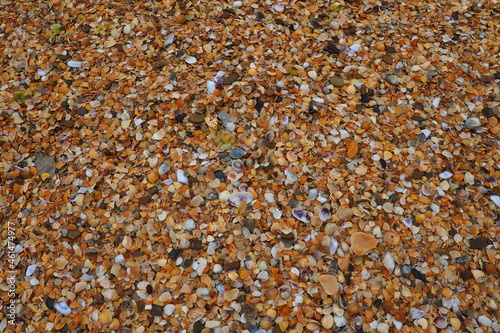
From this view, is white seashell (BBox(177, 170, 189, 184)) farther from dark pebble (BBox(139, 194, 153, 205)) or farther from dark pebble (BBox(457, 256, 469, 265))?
dark pebble (BBox(457, 256, 469, 265))

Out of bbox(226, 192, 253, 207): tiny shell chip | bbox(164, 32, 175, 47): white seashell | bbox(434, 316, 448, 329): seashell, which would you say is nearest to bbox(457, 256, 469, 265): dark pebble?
Answer: bbox(434, 316, 448, 329): seashell

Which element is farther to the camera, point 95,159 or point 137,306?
point 95,159

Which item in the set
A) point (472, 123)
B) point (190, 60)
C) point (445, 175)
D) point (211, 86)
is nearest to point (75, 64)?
point (190, 60)

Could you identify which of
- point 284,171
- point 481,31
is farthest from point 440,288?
point 481,31

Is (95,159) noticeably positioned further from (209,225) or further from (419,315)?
(419,315)

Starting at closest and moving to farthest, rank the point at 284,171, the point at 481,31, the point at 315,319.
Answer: the point at 315,319 < the point at 284,171 < the point at 481,31

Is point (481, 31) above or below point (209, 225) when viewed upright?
above
